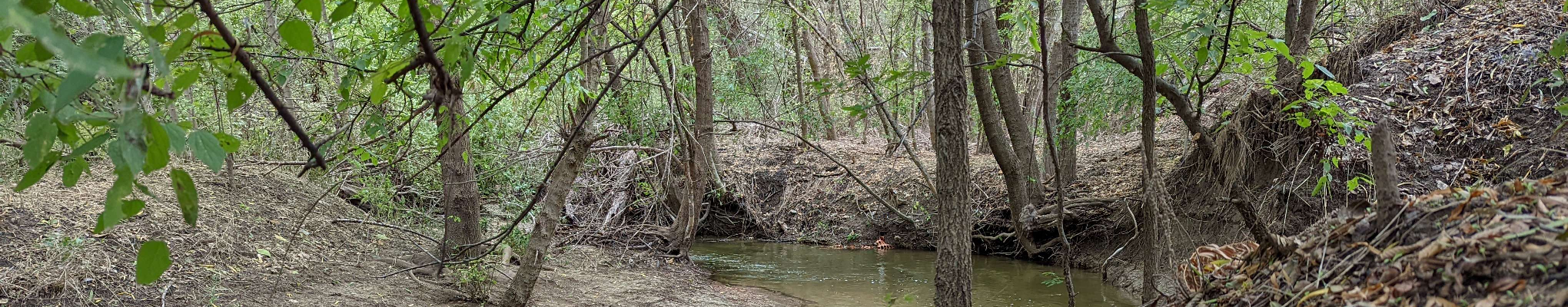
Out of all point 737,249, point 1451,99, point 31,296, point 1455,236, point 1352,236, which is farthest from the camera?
point 737,249

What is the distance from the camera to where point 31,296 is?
12.3ft

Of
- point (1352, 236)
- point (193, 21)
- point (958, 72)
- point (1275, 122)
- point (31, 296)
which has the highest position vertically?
point (1275, 122)

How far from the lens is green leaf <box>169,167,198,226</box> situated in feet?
3.41

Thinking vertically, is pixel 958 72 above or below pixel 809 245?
above

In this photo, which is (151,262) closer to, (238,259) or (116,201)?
(116,201)

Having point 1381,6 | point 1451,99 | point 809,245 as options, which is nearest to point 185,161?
point 809,245

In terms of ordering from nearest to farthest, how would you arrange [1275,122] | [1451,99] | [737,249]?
1. [1451,99]
2. [1275,122]
3. [737,249]

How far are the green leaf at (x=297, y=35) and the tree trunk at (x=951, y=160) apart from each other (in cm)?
203

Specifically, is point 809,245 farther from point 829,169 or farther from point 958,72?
point 958,72

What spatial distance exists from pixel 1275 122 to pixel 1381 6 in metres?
1.57

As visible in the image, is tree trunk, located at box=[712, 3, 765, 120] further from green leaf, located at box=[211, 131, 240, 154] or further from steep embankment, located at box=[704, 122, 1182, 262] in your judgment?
green leaf, located at box=[211, 131, 240, 154]

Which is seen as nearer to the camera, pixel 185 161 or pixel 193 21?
pixel 193 21

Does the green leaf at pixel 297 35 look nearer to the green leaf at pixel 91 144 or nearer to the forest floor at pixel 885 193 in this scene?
the green leaf at pixel 91 144

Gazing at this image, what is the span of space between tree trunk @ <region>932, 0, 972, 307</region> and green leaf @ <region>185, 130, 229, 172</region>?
7.12 ft
